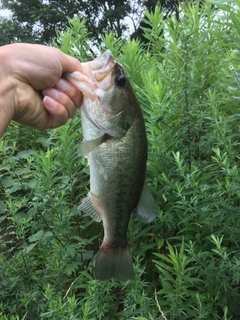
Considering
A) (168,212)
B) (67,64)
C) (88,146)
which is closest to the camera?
(88,146)

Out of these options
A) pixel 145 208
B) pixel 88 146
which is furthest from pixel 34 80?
pixel 145 208

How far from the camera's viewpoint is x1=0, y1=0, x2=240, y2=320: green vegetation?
2.01 metres

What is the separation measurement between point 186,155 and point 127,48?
0.86 meters

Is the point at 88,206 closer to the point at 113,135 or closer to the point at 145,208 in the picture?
the point at 145,208

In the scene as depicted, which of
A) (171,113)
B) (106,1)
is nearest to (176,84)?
(171,113)

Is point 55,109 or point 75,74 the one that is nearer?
point 75,74

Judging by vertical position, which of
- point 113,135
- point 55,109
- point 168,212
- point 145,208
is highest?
point 55,109

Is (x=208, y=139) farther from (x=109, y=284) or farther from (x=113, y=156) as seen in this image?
(x=109, y=284)

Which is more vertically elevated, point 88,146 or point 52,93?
point 52,93

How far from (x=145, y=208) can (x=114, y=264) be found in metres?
0.30

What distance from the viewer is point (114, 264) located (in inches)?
73.7

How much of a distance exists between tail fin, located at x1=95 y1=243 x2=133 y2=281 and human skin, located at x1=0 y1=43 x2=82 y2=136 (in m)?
0.69

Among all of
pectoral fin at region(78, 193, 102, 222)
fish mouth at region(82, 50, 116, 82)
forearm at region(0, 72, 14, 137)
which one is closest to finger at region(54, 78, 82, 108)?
fish mouth at region(82, 50, 116, 82)

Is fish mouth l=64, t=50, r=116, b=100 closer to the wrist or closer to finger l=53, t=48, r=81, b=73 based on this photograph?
finger l=53, t=48, r=81, b=73
